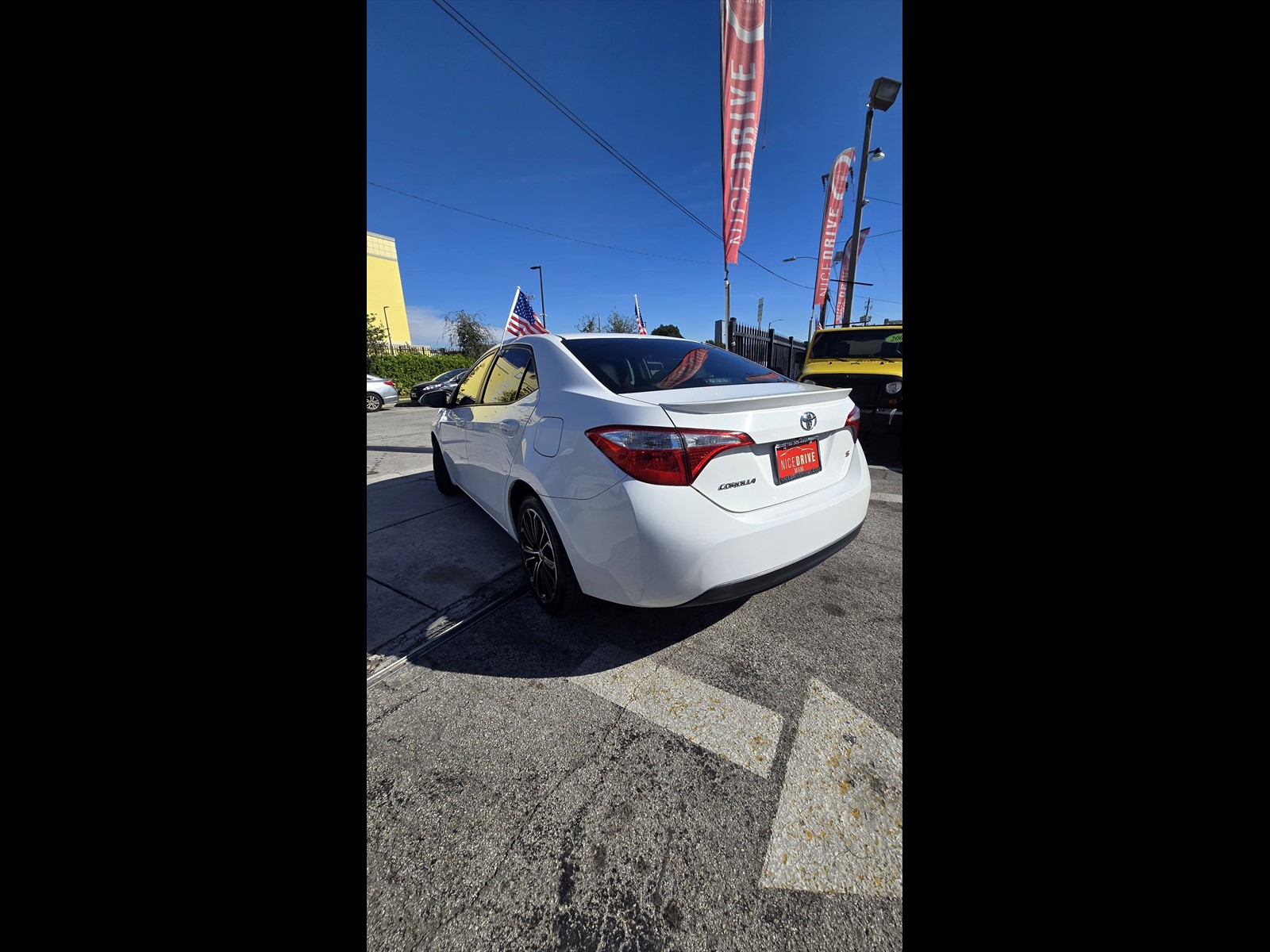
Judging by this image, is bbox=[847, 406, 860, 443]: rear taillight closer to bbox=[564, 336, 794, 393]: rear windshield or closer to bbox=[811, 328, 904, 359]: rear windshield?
bbox=[564, 336, 794, 393]: rear windshield

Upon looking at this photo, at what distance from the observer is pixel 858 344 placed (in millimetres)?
6930

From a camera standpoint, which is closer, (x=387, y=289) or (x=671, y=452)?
(x=671, y=452)

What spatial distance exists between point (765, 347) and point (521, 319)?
27.7ft

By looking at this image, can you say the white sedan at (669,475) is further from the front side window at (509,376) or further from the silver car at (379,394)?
the silver car at (379,394)

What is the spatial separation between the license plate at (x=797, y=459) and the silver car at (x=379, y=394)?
50.0ft

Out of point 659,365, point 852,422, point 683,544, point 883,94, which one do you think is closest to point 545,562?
point 683,544

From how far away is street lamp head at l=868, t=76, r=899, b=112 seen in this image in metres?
10.5

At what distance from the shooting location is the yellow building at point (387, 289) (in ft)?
123

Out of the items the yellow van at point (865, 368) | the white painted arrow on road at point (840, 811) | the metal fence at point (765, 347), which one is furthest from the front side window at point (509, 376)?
the metal fence at point (765, 347)

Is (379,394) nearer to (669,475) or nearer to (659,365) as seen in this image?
(659,365)
